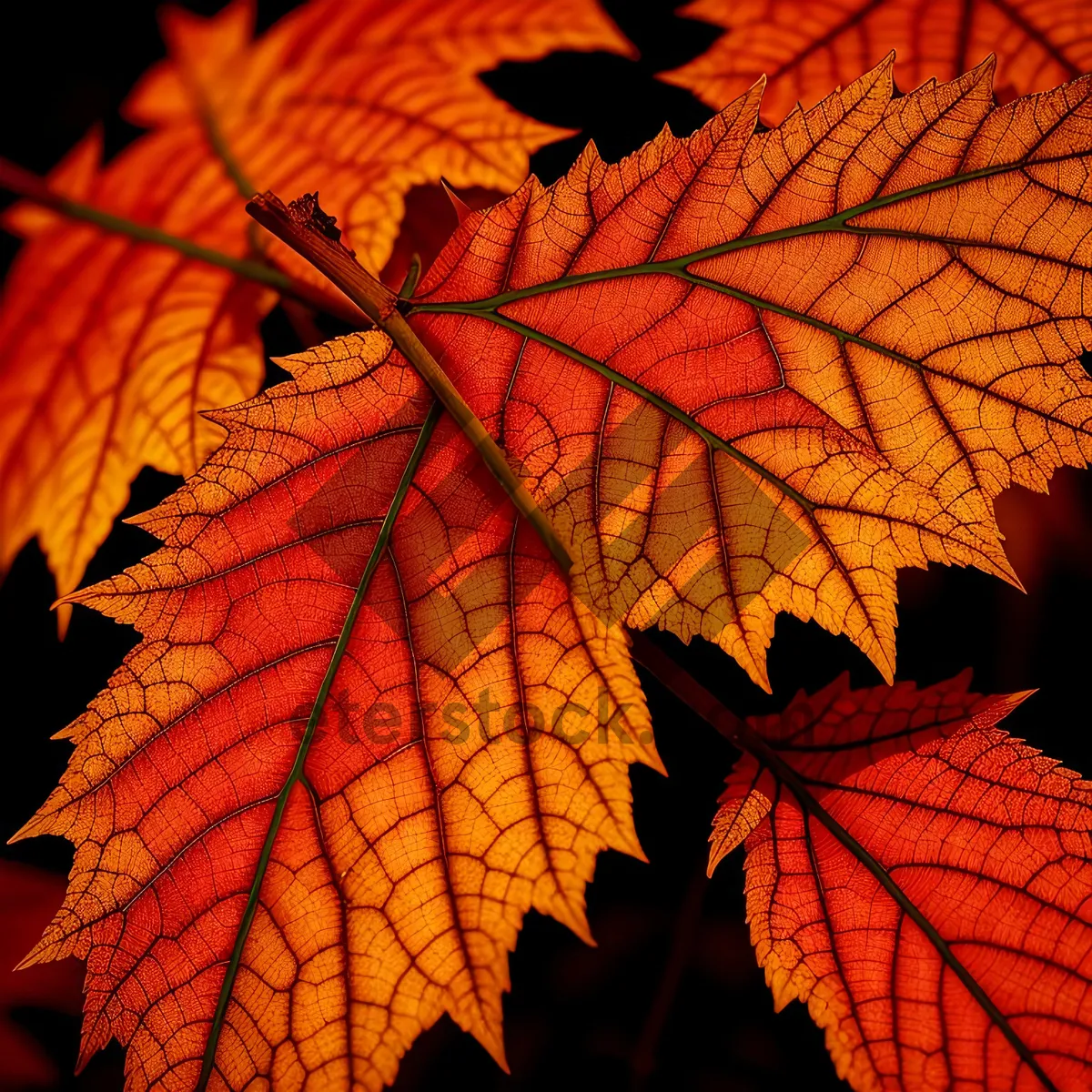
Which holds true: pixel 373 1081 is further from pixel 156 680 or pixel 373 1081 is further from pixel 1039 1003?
pixel 1039 1003

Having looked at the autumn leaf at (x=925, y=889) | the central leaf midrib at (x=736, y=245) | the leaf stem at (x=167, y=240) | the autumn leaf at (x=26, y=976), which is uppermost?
the leaf stem at (x=167, y=240)

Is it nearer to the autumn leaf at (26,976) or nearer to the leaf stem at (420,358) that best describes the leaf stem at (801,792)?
the leaf stem at (420,358)

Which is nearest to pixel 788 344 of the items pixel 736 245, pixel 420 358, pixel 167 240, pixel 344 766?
pixel 736 245

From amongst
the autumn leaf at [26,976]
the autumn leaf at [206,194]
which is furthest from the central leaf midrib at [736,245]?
the autumn leaf at [26,976]

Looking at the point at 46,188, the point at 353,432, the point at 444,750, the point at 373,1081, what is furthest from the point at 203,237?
the point at 373,1081

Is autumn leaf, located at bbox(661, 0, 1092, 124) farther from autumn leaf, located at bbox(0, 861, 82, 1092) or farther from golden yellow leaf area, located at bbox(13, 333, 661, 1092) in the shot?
autumn leaf, located at bbox(0, 861, 82, 1092)

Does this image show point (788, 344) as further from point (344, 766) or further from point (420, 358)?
point (344, 766)
